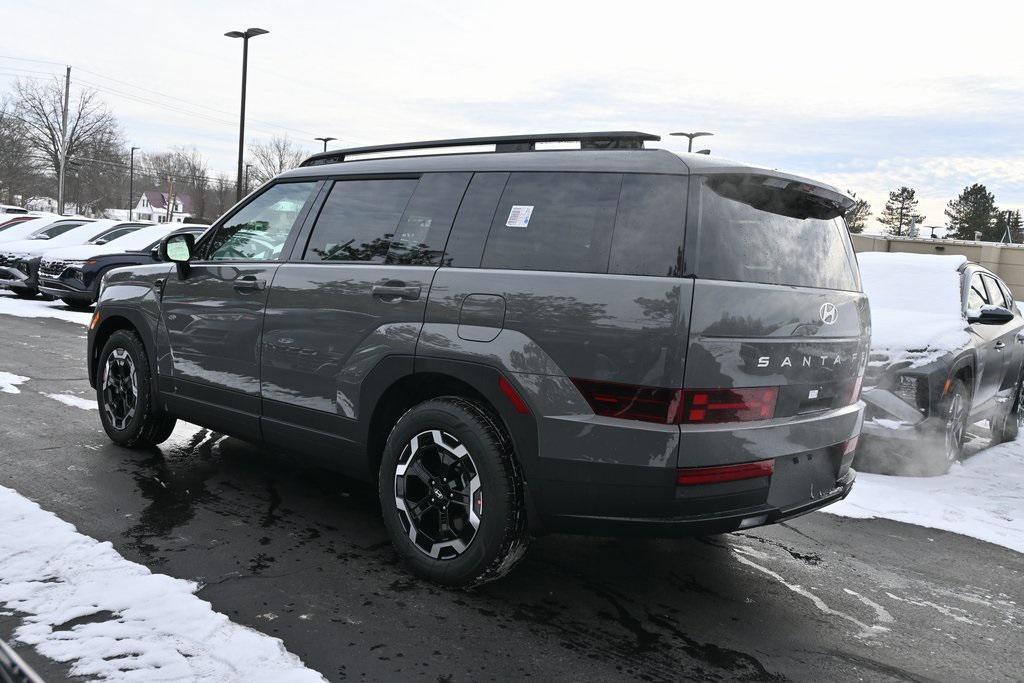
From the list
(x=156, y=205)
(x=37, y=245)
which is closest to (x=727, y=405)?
(x=37, y=245)

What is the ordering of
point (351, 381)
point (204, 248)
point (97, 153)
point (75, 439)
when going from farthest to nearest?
point (97, 153) < point (75, 439) < point (204, 248) < point (351, 381)

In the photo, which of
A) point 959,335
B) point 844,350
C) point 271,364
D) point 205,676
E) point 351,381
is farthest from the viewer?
point 959,335

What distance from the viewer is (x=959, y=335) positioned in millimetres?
6406

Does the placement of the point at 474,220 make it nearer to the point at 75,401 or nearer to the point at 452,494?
the point at 452,494

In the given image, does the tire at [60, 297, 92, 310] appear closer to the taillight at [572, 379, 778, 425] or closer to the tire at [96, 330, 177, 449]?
the tire at [96, 330, 177, 449]

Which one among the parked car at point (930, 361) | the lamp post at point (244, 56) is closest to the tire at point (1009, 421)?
the parked car at point (930, 361)

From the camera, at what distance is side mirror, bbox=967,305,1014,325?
637cm

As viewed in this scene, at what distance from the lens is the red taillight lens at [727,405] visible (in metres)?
2.94

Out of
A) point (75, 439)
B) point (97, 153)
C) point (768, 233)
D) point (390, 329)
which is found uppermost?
point (97, 153)

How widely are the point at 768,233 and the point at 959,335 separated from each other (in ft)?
13.1

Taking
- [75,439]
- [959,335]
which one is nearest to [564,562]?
[75,439]

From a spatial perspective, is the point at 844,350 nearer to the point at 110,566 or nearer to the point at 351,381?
the point at 351,381

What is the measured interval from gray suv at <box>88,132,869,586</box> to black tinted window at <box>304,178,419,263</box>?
0.01 metres

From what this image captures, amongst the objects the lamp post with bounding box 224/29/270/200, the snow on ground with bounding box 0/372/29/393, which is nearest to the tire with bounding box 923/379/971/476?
the snow on ground with bounding box 0/372/29/393
